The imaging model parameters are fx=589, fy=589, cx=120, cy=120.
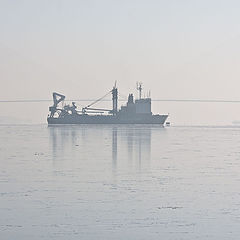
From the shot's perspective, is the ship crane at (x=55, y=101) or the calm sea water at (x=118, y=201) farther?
the ship crane at (x=55, y=101)

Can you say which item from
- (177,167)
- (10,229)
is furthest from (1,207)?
(177,167)

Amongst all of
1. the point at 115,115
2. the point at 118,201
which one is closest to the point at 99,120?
the point at 115,115

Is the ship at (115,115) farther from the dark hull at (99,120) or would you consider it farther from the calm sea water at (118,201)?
the calm sea water at (118,201)

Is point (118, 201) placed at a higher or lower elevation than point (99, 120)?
lower

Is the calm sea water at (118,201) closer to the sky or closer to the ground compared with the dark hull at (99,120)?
closer to the ground

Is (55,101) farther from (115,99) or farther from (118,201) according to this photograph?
(118,201)

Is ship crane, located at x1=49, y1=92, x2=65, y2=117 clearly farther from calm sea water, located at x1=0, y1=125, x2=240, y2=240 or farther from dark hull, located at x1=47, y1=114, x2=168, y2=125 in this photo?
calm sea water, located at x1=0, y1=125, x2=240, y2=240

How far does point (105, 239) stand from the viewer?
21.1ft

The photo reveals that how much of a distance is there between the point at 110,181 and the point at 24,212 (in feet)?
12.0

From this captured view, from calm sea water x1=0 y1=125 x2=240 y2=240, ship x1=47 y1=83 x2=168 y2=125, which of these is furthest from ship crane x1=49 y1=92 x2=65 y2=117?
calm sea water x1=0 y1=125 x2=240 y2=240

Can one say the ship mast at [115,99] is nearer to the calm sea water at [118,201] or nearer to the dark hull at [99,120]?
the dark hull at [99,120]

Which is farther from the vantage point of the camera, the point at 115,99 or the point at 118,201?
the point at 115,99

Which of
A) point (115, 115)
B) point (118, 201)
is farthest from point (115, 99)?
point (118, 201)

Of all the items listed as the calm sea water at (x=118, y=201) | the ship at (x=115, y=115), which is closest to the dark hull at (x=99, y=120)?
the ship at (x=115, y=115)
